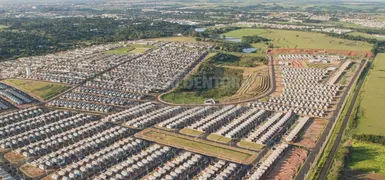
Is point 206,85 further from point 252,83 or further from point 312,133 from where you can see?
point 312,133

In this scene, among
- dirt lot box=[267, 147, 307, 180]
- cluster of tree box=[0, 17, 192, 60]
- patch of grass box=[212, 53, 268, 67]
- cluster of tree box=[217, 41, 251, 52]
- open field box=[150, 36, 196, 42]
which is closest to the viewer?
dirt lot box=[267, 147, 307, 180]

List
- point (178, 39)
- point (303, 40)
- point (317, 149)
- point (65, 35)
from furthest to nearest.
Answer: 1. point (65, 35)
2. point (178, 39)
3. point (303, 40)
4. point (317, 149)

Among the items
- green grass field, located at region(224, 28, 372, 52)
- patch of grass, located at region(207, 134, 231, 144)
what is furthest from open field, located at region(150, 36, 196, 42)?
patch of grass, located at region(207, 134, 231, 144)

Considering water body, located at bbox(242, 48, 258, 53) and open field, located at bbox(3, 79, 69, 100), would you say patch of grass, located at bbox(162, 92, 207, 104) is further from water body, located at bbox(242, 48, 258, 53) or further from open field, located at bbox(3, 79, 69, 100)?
water body, located at bbox(242, 48, 258, 53)

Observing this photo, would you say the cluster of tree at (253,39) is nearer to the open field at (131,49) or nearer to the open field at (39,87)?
the open field at (131,49)

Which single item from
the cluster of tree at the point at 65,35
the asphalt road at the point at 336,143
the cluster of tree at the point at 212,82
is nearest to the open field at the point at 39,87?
the cluster of tree at the point at 212,82

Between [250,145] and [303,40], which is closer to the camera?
[250,145]

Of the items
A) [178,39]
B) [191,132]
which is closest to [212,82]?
[191,132]
